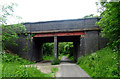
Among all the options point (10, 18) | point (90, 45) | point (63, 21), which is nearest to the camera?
point (10, 18)

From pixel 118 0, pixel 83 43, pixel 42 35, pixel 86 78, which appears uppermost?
pixel 118 0

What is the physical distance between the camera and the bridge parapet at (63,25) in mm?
11280

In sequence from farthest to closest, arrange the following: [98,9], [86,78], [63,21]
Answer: [63,21] → [98,9] → [86,78]

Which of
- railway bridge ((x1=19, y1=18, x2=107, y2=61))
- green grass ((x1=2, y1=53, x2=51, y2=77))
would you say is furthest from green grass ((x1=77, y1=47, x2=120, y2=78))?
railway bridge ((x1=19, y1=18, x2=107, y2=61))

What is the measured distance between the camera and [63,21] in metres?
12.0

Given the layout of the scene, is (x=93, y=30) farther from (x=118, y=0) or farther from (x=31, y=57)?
(x=31, y=57)

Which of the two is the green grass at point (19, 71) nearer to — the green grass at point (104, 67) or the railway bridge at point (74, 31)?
the green grass at point (104, 67)

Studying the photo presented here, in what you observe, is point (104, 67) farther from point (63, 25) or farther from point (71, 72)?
point (63, 25)

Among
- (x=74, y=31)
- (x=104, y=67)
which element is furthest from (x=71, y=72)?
(x=74, y=31)

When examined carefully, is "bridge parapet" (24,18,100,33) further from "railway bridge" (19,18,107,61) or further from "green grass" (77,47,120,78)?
"green grass" (77,47,120,78)

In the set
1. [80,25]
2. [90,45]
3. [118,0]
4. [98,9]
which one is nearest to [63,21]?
[80,25]

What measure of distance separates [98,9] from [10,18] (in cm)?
758

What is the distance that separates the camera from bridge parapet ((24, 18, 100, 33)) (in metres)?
11.3

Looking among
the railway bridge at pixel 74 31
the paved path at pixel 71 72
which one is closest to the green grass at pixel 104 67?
the paved path at pixel 71 72
